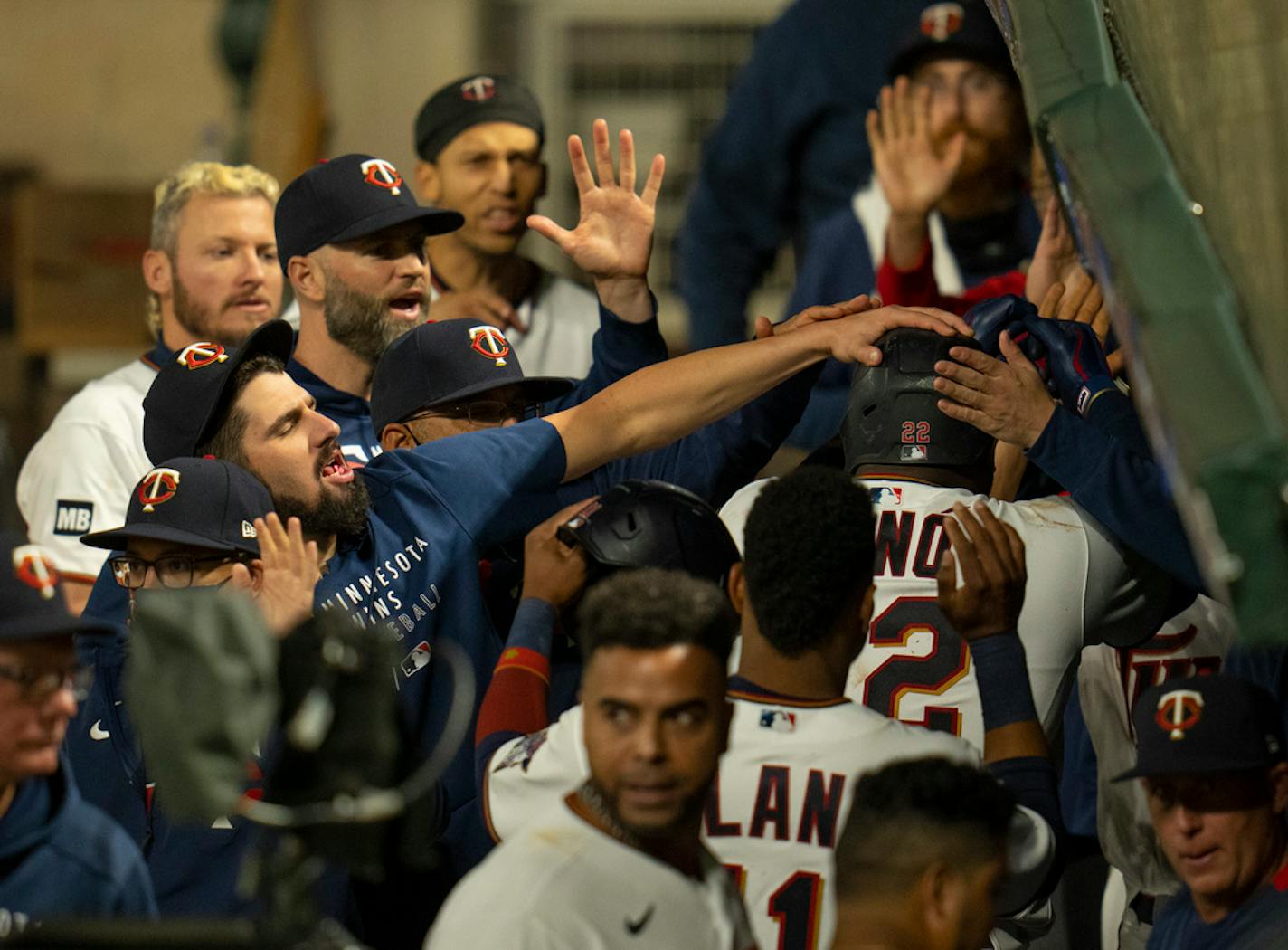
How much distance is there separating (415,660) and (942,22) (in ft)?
10.6

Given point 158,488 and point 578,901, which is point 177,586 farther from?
point 578,901

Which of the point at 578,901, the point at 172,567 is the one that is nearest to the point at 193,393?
the point at 172,567

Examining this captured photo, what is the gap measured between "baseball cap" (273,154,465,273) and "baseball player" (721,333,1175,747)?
1.55 metres

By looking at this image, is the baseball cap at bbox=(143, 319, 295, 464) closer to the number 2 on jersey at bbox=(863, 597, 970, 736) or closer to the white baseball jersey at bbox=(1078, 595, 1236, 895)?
the number 2 on jersey at bbox=(863, 597, 970, 736)

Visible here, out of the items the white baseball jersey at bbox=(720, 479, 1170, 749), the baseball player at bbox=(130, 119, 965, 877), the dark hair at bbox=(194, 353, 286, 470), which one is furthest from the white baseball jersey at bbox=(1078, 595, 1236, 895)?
the dark hair at bbox=(194, 353, 286, 470)

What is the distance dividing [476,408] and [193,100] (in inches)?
320

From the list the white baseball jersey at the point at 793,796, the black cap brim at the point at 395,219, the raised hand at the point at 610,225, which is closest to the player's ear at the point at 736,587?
the white baseball jersey at the point at 793,796

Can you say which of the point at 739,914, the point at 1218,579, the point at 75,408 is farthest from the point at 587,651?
the point at 75,408

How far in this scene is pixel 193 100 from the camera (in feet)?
41.5

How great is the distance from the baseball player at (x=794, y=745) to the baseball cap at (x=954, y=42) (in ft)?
10.5

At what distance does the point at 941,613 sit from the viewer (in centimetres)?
438

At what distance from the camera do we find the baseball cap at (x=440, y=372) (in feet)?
16.6

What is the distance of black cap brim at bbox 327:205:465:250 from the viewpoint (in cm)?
555

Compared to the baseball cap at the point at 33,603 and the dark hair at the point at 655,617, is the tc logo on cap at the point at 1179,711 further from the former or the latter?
the baseball cap at the point at 33,603
